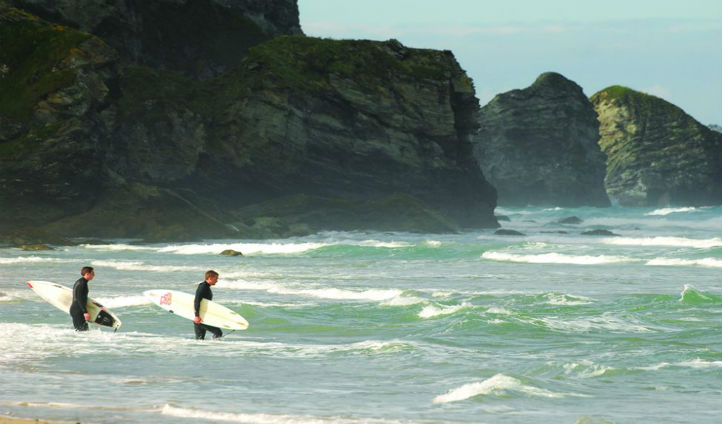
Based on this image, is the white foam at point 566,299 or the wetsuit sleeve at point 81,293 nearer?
the wetsuit sleeve at point 81,293

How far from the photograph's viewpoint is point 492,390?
13305 millimetres

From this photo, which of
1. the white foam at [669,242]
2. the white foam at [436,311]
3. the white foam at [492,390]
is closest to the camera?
the white foam at [492,390]

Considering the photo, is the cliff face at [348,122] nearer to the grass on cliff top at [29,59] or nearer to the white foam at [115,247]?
the grass on cliff top at [29,59]

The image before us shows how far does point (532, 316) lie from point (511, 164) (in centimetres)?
12827

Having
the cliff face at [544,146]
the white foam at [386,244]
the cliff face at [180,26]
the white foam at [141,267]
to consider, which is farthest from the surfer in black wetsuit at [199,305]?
the cliff face at [544,146]

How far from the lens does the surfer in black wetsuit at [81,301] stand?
18359 mm

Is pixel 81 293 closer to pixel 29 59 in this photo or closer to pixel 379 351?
pixel 379 351

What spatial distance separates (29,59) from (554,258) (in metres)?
32.8

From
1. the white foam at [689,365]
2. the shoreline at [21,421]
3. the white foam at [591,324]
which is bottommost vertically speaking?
the white foam at [689,365]

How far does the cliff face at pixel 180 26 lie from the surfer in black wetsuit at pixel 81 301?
5417 cm

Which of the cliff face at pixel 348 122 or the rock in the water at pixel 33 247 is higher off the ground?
the cliff face at pixel 348 122

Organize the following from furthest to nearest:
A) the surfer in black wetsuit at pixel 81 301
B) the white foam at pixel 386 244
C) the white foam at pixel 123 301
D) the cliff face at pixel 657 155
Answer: the cliff face at pixel 657 155 < the white foam at pixel 386 244 < the white foam at pixel 123 301 < the surfer in black wetsuit at pixel 81 301

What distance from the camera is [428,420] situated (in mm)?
11562

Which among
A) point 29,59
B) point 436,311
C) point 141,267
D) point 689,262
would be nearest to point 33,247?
point 141,267
